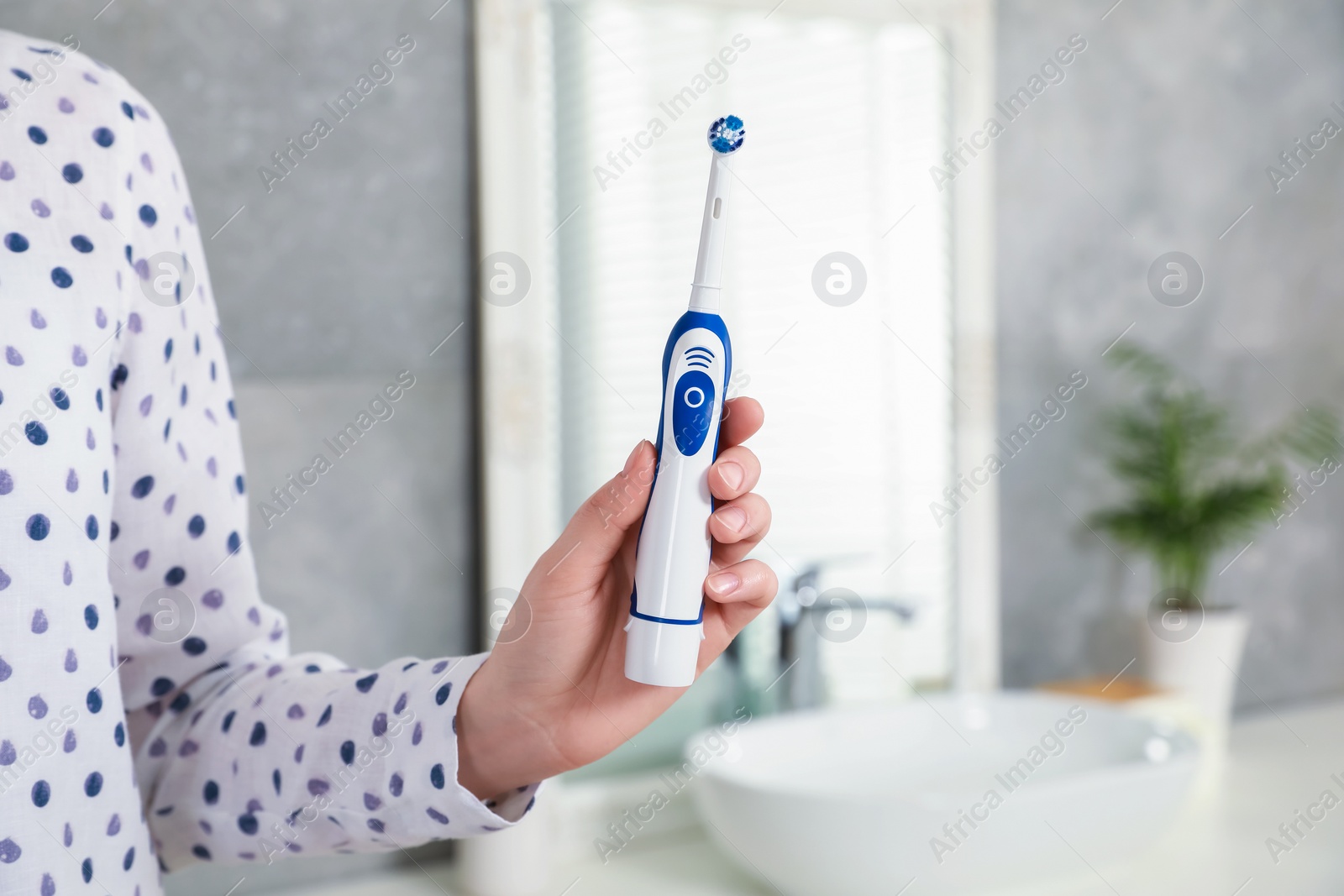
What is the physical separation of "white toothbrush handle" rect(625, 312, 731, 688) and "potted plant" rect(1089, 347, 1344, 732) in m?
0.81

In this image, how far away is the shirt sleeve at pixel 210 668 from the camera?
42 centimetres

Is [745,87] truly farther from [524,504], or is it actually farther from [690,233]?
[524,504]

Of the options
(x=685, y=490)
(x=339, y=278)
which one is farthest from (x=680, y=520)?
(x=339, y=278)

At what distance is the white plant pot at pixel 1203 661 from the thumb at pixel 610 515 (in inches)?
33.3

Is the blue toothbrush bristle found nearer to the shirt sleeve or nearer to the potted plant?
the shirt sleeve

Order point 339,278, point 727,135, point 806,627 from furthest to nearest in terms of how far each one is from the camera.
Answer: point 806,627, point 339,278, point 727,135

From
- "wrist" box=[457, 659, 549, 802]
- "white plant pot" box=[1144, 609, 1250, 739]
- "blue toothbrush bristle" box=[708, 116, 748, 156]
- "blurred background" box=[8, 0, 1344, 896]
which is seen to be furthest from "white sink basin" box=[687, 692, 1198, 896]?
"blue toothbrush bristle" box=[708, 116, 748, 156]

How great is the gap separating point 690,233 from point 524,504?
Answer: 10.1 inches

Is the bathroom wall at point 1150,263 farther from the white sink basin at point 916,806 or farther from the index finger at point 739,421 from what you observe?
the index finger at point 739,421

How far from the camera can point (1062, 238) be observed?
1090 mm

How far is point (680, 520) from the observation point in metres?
0.35

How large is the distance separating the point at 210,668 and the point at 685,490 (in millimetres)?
251

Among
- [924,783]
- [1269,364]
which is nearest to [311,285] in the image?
[924,783]

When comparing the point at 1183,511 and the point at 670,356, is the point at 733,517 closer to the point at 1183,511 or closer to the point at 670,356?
the point at 670,356
